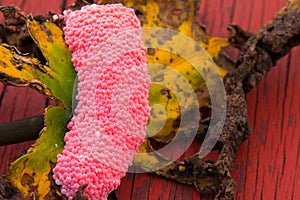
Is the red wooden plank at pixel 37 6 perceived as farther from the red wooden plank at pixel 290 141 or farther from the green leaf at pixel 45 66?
the red wooden plank at pixel 290 141

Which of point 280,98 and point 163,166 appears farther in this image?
point 280,98

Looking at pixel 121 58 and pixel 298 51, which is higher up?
pixel 298 51

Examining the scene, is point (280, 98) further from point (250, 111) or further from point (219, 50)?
point (219, 50)

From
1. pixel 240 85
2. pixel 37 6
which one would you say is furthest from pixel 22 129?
pixel 37 6

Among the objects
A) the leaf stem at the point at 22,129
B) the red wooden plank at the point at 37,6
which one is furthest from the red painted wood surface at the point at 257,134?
the leaf stem at the point at 22,129

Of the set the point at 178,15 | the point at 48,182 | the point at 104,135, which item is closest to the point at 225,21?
the point at 178,15

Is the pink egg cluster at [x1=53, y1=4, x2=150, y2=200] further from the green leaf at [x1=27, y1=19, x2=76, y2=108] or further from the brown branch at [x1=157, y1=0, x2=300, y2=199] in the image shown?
the brown branch at [x1=157, y1=0, x2=300, y2=199]

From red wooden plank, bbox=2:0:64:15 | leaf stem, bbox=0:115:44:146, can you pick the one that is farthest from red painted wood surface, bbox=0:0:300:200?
leaf stem, bbox=0:115:44:146

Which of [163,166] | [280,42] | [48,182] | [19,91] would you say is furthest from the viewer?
[19,91]
